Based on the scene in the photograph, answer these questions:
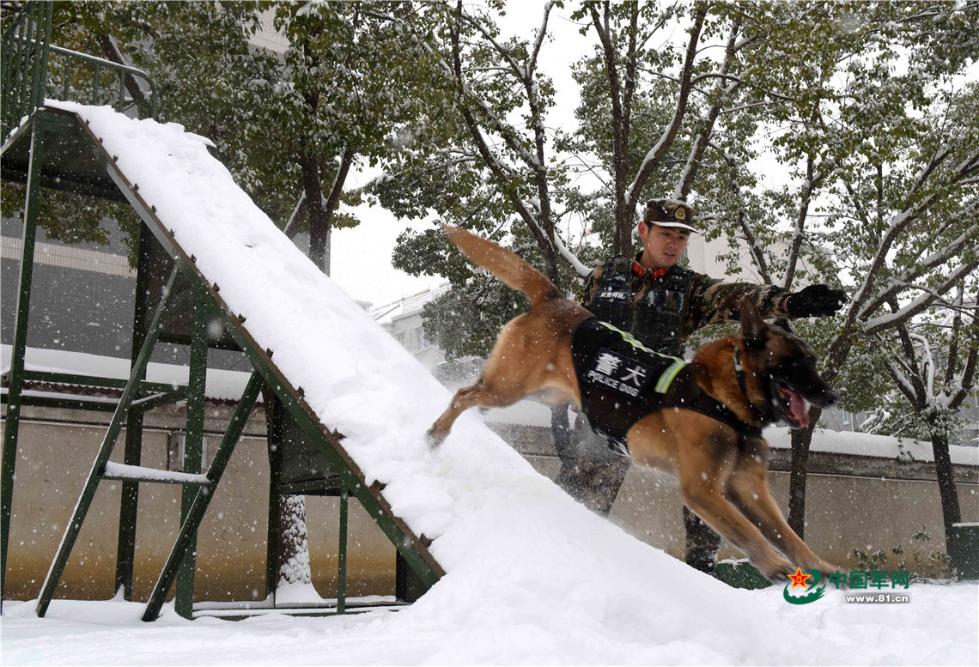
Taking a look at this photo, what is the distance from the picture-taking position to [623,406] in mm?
3244

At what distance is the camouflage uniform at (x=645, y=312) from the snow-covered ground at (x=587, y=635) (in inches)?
44.2

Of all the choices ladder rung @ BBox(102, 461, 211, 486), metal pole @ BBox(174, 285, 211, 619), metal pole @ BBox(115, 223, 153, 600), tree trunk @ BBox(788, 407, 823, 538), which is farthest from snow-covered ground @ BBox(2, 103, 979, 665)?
tree trunk @ BBox(788, 407, 823, 538)

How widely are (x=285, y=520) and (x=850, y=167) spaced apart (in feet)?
25.2

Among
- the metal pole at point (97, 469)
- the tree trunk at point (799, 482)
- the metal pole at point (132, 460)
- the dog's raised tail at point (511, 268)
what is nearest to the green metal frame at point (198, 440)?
the metal pole at point (97, 469)

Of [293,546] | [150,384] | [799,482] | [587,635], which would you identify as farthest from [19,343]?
[799,482]

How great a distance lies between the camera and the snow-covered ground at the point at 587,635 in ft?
7.66

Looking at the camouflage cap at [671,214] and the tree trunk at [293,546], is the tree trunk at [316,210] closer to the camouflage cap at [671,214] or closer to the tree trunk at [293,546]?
the tree trunk at [293,546]

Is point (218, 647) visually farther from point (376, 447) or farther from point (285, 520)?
point (285, 520)

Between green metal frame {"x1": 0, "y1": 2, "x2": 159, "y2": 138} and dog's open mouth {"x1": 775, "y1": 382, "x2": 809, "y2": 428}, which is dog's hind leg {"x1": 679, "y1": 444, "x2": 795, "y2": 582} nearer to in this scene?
dog's open mouth {"x1": 775, "y1": 382, "x2": 809, "y2": 428}

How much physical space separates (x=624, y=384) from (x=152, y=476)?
313 cm

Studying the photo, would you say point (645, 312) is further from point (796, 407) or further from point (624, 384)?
point (796, 407)

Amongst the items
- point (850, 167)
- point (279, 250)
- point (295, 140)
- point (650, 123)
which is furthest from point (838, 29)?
point (279, 250)

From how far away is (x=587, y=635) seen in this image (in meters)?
2.41

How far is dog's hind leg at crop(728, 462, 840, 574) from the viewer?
9.39 ft
